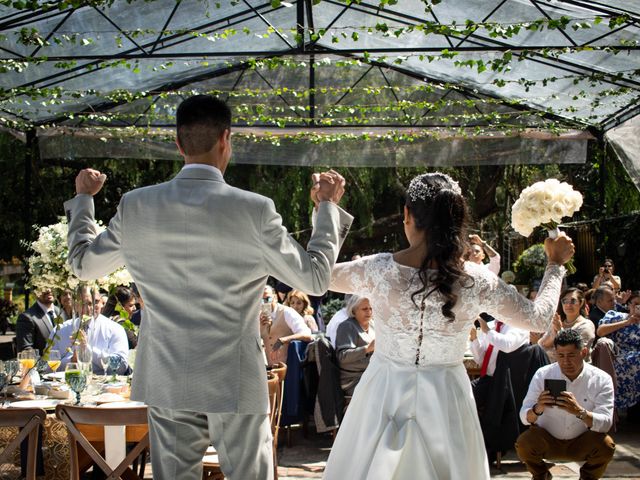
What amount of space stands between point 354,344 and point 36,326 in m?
3.28

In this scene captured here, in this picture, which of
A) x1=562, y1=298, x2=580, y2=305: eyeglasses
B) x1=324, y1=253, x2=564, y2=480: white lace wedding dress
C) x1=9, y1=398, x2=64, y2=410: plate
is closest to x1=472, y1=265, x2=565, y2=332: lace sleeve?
x1=324, y1=253, x2=564, y2=480: white lace wedding dress

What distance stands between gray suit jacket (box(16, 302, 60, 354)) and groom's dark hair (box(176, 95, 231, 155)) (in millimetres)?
6285

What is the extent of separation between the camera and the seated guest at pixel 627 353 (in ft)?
26.5

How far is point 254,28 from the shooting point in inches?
413

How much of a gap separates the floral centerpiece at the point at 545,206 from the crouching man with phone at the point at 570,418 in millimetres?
1694

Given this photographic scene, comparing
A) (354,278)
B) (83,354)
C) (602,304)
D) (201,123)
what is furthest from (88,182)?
(602,304)

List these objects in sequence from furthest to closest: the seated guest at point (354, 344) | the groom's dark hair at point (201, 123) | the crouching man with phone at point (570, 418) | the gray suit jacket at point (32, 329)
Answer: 1. the gray suit jacket at point (32, 329)
2. the seated guest at point (354, 344)
3. the crouching man with phone at point (570, 418)
4. the groom's dark hair at point (201, 123)

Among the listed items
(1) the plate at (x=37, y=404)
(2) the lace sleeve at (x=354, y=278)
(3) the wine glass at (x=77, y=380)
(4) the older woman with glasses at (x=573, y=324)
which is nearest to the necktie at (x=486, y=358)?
(4) the older woman with glasses at (x=573, y=324)

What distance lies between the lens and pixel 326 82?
11.6 metres

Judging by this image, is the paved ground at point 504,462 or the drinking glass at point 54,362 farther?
the paved ground at point 504,462

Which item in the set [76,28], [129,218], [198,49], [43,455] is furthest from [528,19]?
[129,218]

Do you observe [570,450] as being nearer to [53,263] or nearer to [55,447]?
[55,447]

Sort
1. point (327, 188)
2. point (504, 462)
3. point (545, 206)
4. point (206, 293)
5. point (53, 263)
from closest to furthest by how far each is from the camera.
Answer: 1. point (206, 293)
2. point (327, 188)
3. point (545, 206)
4. point (53, 263)
5. point (504, 462)

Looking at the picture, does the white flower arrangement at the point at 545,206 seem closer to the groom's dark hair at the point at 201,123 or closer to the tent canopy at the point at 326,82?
the groom's dark hair at the point at 201,123
